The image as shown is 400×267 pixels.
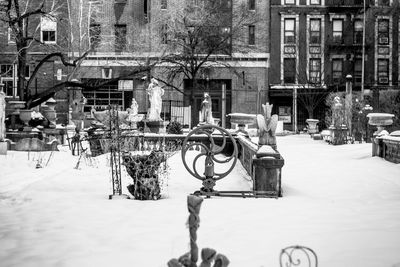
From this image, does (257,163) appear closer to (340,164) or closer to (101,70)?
(340,164)

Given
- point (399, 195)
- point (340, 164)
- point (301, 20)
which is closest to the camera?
point (399, 195)

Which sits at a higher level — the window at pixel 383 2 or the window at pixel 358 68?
the window at pixel 383 2

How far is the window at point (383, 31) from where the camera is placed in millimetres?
43156

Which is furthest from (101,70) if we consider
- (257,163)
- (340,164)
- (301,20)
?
(257,163)

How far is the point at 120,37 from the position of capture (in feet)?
133

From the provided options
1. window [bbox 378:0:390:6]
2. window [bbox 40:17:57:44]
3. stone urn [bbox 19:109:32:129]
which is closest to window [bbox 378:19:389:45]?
window [bbox 378:0:390:6]

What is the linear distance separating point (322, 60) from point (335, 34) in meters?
2.50

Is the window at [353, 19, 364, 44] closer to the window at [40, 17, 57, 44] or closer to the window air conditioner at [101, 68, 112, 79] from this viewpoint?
the window air conditioner at [101, 68, 112, 79]

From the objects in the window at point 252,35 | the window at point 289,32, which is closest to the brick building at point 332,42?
the window at point 289,32

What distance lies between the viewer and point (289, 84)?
42312 millimetres

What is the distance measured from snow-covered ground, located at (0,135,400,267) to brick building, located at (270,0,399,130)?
32.0 meters

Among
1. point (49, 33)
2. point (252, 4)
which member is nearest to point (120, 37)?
point (49, 33)

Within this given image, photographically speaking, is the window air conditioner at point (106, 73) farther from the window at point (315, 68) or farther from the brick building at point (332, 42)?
the window at point (315, 68)

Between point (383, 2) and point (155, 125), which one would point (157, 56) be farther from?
point (383, 2)
